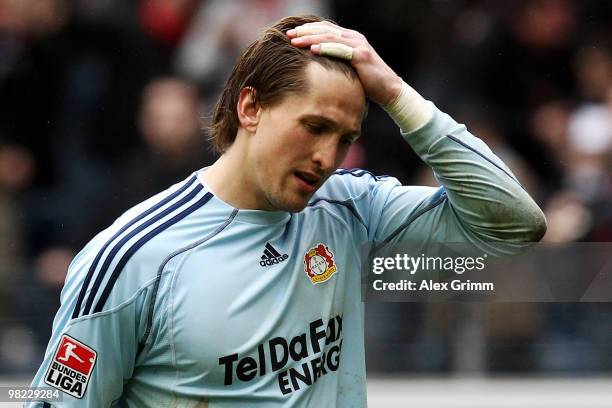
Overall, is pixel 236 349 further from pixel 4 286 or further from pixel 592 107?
pixel 592 107

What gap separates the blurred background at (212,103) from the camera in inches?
216

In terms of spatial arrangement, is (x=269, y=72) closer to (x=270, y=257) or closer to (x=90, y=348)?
(x=270, y=257)

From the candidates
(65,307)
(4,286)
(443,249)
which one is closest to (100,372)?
(65,307)

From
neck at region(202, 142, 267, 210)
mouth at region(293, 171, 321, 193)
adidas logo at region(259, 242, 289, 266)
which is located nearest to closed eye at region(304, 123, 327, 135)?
mouth at region(293, 171, 321, 193)

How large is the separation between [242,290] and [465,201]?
0.66m

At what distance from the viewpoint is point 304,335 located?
302 centimetres

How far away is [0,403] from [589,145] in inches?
135

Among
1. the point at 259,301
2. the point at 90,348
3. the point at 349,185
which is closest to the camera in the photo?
the point at 90,348

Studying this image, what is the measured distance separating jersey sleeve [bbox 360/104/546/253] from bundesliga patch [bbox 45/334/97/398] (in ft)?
3.11

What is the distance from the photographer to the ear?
3.02 meters

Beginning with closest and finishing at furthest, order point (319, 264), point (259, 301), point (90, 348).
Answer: point (90, 348) → point (259, 301) → point (319, 264)

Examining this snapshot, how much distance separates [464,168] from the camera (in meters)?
3.07

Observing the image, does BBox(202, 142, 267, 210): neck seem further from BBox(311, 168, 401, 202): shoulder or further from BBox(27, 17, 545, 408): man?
BBox(311, 168, 401, 202): shoulder

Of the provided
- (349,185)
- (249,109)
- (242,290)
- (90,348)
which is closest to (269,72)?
(249,109)
